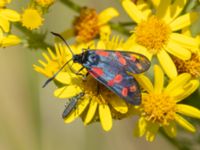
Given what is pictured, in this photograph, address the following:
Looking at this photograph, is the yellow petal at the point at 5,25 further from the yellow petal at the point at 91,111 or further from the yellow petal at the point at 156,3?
the yellow petal at the point at 156,3

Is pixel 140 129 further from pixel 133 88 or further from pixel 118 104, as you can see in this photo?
pixel 133 88

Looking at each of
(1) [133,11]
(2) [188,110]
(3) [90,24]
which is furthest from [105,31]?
(2) [188,110]

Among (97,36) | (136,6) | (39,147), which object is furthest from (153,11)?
(39,147)

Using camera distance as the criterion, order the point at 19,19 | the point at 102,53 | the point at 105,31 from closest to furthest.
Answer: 1. the point at 102,53
2. the point at 19,19
3. the point at 105,31

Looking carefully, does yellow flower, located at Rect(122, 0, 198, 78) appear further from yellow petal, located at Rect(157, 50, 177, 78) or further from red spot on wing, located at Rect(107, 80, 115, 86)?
red spot on wing, located at Rect(107, 80, 115, 86)

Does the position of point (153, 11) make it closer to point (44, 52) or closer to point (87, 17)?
point (87, 17)

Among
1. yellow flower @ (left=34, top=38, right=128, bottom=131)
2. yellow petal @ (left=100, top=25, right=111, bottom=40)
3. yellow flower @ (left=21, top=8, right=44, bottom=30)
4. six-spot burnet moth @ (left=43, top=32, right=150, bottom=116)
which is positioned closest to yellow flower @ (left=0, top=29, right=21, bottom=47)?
yellow flower @ (left=21, top=8, right=44, bottom=30)

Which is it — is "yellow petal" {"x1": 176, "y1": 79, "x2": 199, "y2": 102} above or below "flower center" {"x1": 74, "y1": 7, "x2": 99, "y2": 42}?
above
